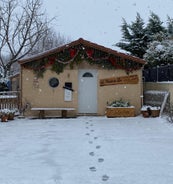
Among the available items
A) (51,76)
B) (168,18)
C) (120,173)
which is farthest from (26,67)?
(168,18)

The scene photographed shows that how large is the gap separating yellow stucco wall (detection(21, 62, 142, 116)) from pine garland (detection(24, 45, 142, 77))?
0.65ft

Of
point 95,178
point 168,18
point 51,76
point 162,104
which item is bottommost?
point 95,178

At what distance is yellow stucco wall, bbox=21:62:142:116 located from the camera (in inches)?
708

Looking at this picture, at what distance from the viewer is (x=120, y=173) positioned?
7184 mm

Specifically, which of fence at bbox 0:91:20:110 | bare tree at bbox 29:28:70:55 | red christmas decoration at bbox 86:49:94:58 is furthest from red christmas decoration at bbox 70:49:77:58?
bare tree at bbox 29:28:70:55

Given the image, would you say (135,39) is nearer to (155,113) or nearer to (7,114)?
(155,113)

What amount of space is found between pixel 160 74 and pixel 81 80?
429 centimetres

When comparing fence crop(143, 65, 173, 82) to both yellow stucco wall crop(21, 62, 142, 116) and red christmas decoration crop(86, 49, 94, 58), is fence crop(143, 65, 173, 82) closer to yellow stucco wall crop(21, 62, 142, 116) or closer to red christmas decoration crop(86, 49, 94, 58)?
yellow stucco wall crop(21, 62, 142, 116)

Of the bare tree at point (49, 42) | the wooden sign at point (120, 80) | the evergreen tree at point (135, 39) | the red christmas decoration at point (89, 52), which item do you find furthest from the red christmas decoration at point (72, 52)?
the bare tree at point (49, 42)

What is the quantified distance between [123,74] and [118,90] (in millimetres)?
762

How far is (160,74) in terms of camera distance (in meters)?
20.0

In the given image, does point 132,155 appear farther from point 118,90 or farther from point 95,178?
point 118,90

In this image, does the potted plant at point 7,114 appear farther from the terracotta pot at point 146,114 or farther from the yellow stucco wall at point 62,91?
the terracotta pot at point 146,114

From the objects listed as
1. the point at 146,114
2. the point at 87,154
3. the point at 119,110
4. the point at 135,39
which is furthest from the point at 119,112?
the point at 135,39
